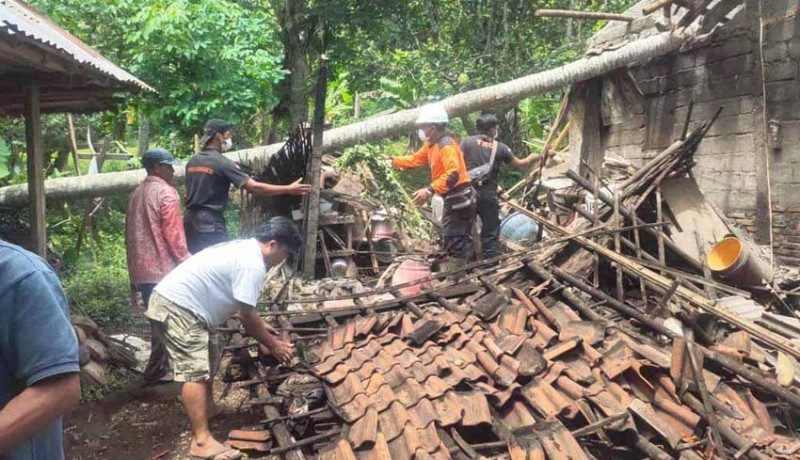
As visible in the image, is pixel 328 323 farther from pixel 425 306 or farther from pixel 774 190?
pixel 774 190

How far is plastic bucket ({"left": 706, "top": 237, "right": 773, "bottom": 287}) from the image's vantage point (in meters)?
5.41

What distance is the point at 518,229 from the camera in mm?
7977

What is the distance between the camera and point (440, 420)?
3.08 metres

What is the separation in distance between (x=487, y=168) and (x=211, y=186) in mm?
2967

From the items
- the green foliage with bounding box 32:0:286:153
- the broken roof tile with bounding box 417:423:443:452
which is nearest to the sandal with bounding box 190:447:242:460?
the broken roof tile with bounding box 417:423:443:452

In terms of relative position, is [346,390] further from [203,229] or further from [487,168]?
[487,168]

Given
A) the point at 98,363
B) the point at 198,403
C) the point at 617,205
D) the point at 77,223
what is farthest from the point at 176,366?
the point at 77,223

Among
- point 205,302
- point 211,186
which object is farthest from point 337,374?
point 211,186

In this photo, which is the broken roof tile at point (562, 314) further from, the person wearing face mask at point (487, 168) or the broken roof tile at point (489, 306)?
the person wearing face mask at point (487, 168)

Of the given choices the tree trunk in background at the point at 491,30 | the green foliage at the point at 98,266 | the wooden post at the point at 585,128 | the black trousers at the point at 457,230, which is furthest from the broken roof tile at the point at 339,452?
the tree trunk in background at the point at 491,30

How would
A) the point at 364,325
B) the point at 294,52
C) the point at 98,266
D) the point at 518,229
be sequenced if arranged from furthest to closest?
the point at 294,52 → the point at 98,266 → the point at 518,229 → the point at 364,325

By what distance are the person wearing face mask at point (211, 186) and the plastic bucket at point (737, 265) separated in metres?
3.95

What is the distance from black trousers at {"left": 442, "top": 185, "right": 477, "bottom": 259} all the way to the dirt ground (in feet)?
8.89

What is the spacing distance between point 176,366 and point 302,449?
95cm
